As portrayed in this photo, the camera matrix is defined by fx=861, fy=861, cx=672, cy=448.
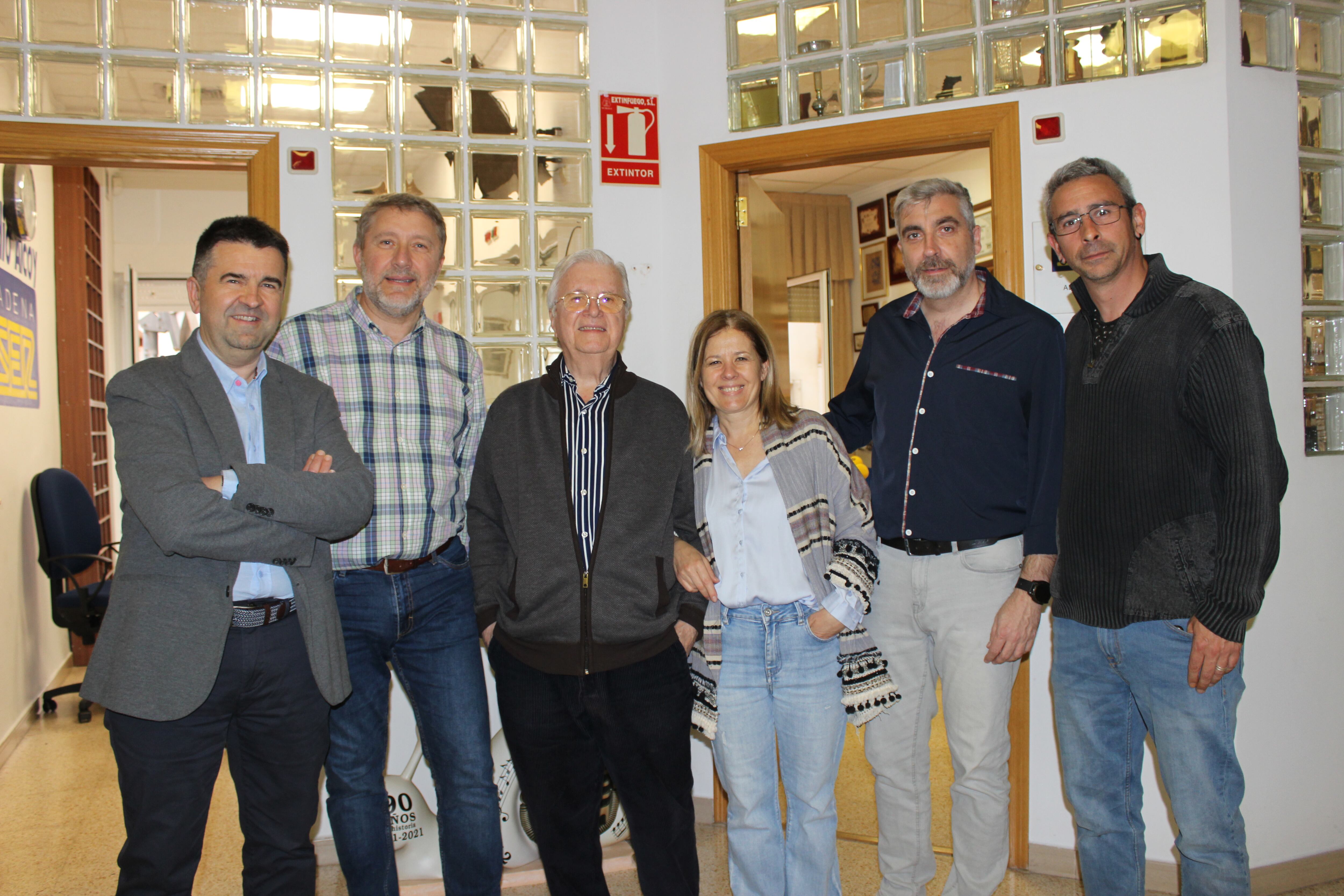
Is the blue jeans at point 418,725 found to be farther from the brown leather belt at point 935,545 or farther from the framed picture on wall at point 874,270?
the framed picture on wall at point 874,270

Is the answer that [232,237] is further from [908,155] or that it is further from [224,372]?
[908,155]

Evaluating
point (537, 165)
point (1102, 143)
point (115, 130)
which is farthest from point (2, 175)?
point (1102, 143)

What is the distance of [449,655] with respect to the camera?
189 centimetres

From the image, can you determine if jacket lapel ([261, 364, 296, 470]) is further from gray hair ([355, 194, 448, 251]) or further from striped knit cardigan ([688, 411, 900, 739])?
striped knit cardigan ([688, 411, 900, 739])

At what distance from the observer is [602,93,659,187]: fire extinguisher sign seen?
2.81 metres

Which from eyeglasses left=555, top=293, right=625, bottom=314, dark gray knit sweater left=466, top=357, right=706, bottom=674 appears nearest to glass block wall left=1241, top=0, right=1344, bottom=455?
dark gray knit sweater left=466, top=357, right=706, bottom=674

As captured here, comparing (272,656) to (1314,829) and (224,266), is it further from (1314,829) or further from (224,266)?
(1314,829)

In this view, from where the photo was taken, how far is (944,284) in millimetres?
1867

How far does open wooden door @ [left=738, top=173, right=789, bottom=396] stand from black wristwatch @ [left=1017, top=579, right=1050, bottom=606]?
98 cm

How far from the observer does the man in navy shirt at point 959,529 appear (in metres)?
1.81

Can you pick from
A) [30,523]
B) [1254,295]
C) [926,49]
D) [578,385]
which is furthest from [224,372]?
[30,523]

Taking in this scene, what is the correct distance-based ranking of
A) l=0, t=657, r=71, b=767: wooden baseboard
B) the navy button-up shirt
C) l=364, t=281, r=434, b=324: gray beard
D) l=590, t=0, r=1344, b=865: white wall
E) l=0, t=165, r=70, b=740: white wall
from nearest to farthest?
the navy button-up shirt → l=364, t=281, r=434, b=324: gray beard → l=590, t=0, r=1344, b=865: white wall → l=0, t=657, r=71, b=767: wooden baseboard → l=0, t=165, r=70, b=740: white wall

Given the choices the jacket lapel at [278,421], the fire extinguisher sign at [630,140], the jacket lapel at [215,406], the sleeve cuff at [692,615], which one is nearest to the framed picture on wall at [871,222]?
the fire extinguisher sign at [630,140]

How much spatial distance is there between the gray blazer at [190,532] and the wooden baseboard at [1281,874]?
2117 millimetres
